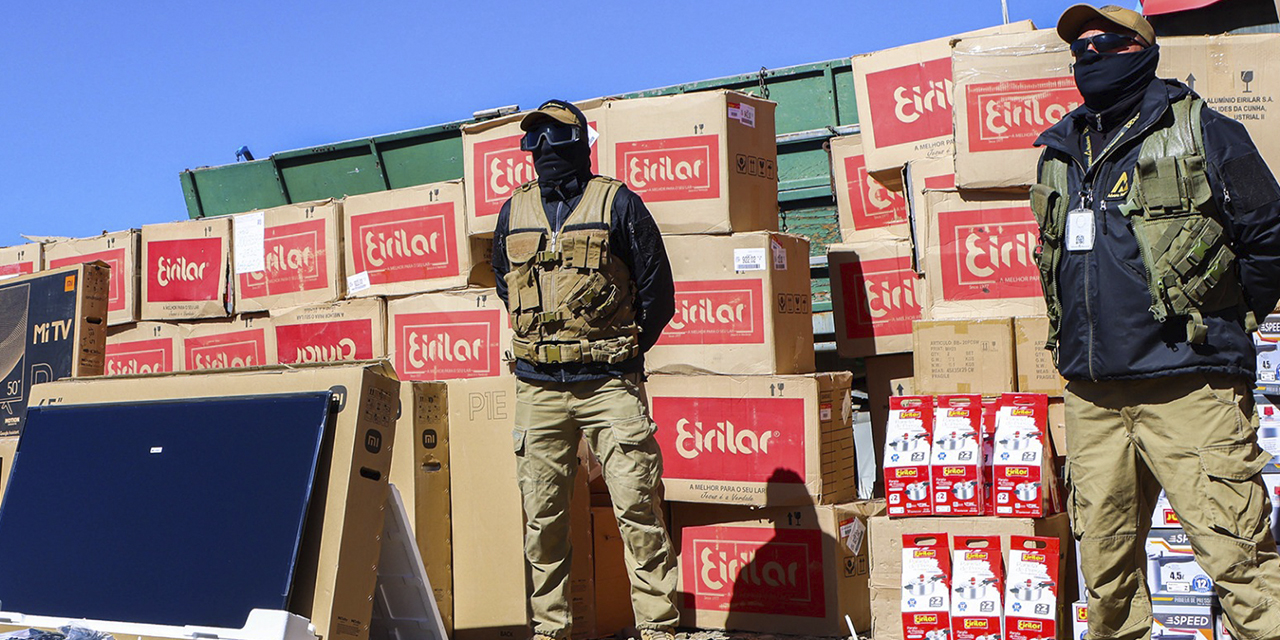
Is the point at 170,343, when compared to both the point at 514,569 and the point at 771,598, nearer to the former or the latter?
the point at 514,569

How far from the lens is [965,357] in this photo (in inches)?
184

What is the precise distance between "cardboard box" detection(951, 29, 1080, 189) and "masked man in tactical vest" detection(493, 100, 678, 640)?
4.85 ft

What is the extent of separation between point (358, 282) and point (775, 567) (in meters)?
2.59

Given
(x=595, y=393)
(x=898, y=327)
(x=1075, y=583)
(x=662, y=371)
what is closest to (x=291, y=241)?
(x=662, y=371)

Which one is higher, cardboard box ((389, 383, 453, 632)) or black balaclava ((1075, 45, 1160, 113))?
black balaclava ((1075, 45, 1160, 113))

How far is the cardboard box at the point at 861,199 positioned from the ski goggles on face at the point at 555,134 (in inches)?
89.2

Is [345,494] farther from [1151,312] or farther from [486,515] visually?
[1151,312]

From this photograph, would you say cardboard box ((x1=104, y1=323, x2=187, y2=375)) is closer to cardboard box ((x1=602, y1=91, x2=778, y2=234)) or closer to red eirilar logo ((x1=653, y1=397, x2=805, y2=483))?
cardboard box ((x1=602, y1=91, x2=778, y2=234))

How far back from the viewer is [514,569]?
178 inches

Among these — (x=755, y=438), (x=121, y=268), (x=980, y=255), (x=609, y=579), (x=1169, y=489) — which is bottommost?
(x=609, y=579)

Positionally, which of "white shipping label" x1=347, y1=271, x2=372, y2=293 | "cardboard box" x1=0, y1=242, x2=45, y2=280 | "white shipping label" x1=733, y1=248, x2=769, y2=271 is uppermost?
"cardboard box" x1=0, y1=242, x2=45, y2=280

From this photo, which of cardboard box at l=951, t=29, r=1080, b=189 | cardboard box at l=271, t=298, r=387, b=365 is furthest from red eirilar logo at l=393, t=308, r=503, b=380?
cardboard box at l=951, t=29, r=1080, b=189

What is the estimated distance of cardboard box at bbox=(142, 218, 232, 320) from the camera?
6414mm

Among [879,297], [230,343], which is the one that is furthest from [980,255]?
[230,343]
